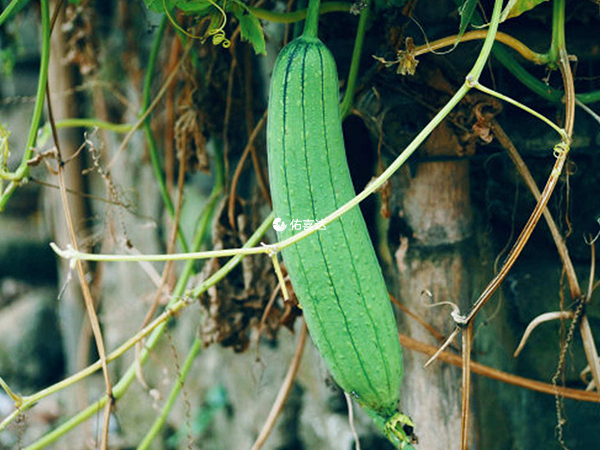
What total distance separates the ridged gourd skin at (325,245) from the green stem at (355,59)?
15 cm

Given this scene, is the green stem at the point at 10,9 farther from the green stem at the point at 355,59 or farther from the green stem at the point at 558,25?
the green stem at the point at 558,25

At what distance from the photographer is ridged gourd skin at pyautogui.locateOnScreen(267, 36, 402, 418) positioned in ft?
2.47

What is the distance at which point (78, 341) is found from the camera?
6.51 feet

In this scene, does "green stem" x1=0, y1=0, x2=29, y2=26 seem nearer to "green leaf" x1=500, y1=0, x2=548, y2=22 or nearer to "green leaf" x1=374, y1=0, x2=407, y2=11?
"green leaf" x1=374, y1=0, x2=407, y2=11

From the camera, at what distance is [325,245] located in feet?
2.46

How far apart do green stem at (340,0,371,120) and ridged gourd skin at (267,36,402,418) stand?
0.50 ft

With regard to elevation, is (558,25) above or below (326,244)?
above

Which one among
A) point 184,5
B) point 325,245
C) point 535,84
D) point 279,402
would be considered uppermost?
point 184,5

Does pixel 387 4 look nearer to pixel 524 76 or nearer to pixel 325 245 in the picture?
pixel 524 76

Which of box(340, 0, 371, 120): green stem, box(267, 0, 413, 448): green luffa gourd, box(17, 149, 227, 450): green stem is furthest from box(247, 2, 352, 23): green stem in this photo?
box(17, 149, 227, 450): green stem

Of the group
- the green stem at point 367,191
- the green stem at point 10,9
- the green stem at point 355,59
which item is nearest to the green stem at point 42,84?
the green stem at point 10,9

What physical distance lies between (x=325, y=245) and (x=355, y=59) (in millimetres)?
302

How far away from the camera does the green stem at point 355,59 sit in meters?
0.89

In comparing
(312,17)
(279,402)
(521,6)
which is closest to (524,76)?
(521,6)
